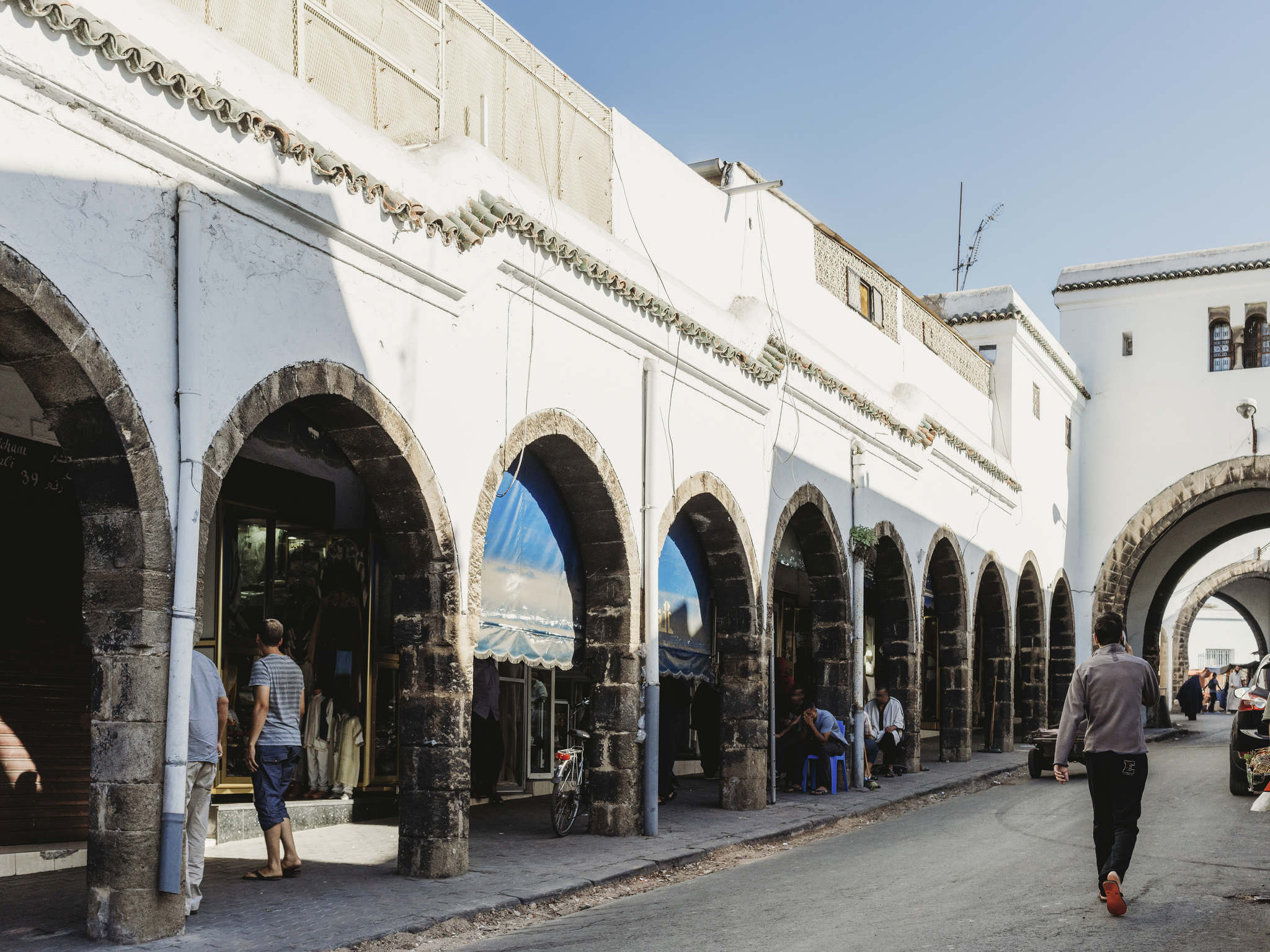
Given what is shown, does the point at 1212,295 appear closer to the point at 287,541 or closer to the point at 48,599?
the point at 287,541

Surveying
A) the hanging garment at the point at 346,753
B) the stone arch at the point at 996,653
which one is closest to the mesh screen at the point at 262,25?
the hanging garment at the point at 346,753

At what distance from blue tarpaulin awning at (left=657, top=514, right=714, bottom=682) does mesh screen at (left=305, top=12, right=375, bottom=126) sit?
5.10 meters

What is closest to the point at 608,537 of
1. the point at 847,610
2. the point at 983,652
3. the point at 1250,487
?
the point at 847,610

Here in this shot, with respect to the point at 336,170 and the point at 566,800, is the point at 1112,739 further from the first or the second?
the point at 336,170

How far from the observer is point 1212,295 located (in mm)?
28219

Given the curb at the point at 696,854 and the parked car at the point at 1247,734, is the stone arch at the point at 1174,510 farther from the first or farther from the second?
the parked car at the point at 1247,734

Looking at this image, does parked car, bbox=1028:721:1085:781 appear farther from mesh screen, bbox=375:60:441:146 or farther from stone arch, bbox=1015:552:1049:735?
mesh screen, bbox=375:60:441:146

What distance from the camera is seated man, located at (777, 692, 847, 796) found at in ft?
49.1

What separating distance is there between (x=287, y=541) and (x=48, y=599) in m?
2.28

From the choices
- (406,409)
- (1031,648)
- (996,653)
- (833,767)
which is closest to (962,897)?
(406,409)

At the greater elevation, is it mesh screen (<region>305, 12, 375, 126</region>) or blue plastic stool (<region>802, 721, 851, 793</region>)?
mesh screen (<region>305, 12, 375, 126</region>)

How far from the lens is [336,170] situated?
8.04m

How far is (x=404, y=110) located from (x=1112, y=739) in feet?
20.3

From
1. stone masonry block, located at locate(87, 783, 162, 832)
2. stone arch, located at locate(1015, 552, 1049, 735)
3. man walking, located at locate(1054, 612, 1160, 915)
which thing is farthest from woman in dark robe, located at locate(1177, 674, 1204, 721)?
stone masonry block, located at locate(87, 783, 162, 832)
